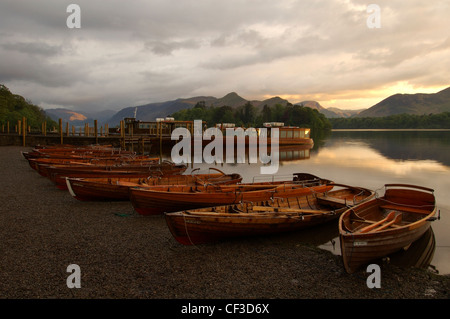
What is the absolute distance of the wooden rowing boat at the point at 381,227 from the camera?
714 centimetres

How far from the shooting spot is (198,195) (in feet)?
38.8

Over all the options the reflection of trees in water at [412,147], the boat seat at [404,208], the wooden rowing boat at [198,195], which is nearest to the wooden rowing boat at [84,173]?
the wooden rowing boat at [198,195]

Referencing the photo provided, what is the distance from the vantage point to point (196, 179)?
15.7 meters

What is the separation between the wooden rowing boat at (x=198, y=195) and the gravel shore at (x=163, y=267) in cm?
88

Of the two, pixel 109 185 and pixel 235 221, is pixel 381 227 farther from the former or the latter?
pixel 109 185

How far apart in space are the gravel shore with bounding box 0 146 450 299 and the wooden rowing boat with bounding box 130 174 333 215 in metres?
0.88

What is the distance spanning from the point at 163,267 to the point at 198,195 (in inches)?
177

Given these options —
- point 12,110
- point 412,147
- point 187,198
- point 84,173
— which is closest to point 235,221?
point 187,198

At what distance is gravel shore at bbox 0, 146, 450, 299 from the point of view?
21.3ft

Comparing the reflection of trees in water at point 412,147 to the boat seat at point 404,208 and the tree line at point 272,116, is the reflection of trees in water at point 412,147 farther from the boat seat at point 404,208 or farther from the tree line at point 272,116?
the tree line at point 272,116

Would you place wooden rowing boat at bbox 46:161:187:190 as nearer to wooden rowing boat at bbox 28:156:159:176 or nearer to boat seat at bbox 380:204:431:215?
wooden rowing boat at bbox 28:156:159:176
